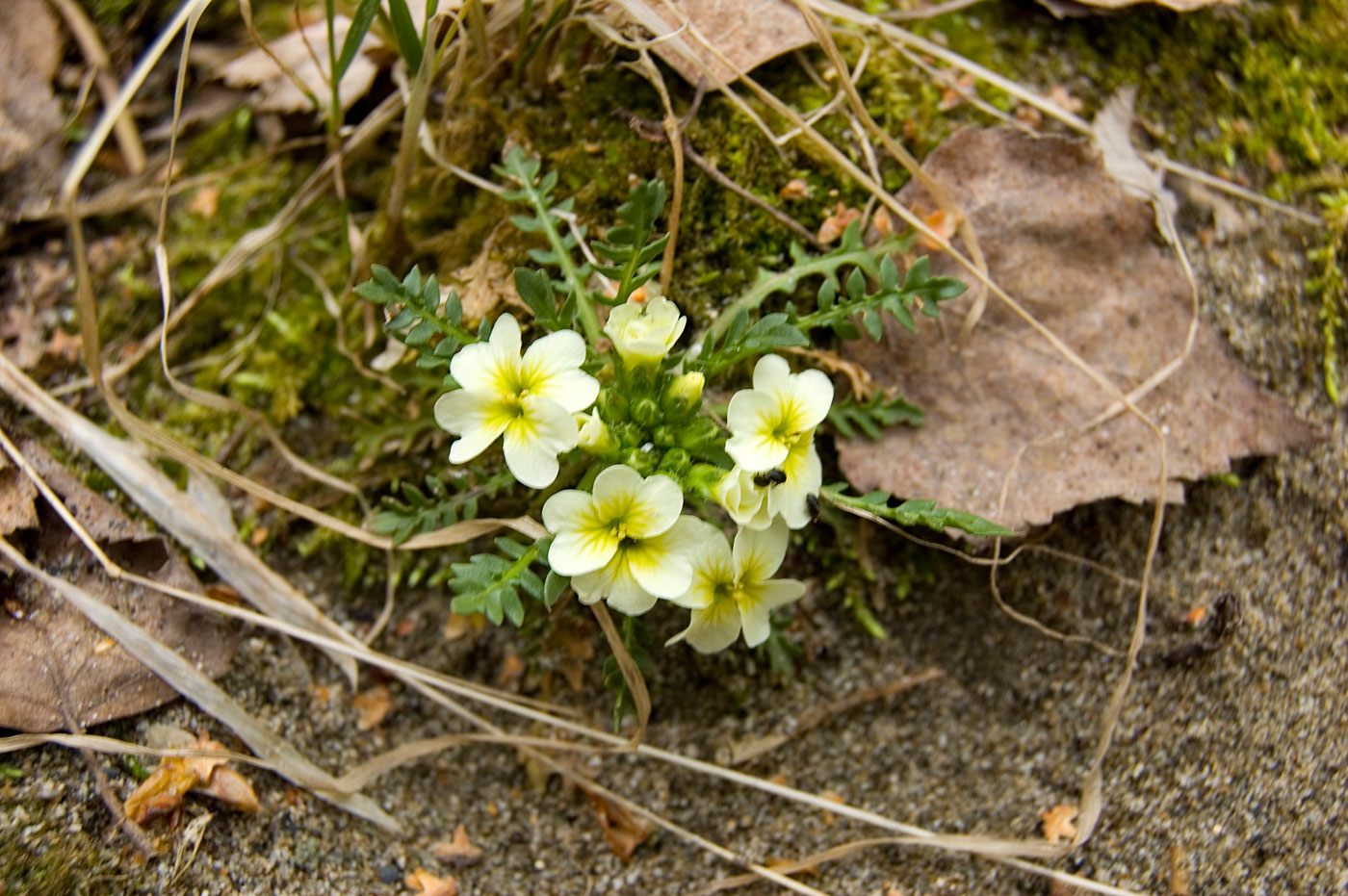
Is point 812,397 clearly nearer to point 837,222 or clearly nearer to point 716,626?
point 716,626

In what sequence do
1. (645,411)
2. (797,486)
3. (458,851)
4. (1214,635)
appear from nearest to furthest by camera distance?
(797,486) → (645,411) → (458,851) → (1214,635)

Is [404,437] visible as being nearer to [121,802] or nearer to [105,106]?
[121,802]

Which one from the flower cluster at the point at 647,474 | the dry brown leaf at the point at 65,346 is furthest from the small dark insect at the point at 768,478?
the dry brown leaf at the point at 65,346

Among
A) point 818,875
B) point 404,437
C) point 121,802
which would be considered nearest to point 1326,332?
point 818,875

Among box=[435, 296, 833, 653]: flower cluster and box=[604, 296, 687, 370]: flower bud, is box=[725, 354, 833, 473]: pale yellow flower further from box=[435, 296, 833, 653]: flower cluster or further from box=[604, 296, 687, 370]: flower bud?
box=[604, 296, 687, 370]: flower bud

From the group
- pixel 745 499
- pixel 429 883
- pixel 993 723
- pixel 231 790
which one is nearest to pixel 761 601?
pixel 745 499

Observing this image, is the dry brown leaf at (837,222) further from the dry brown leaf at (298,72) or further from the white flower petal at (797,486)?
the dry brown leaf at (298,72)
